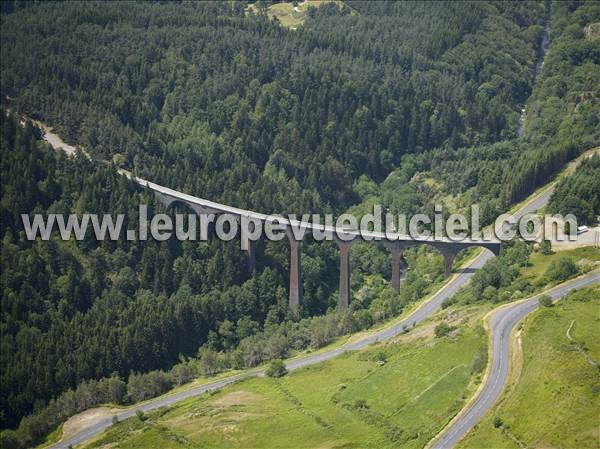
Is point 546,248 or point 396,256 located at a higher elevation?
point 546,248

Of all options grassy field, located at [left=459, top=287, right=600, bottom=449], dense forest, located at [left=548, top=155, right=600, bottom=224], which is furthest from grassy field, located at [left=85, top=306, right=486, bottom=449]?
dense forest, located at [left=548, top=155, right=600, bottom=224]

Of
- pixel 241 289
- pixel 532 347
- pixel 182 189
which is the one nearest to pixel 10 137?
pixel 182 189

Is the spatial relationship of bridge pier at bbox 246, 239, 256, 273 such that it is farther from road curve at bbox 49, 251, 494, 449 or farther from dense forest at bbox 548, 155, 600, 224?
dense forest at bbox 548, 155, 600, 224

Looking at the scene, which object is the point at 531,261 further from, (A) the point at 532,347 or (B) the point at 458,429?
(B) the point at 458,429

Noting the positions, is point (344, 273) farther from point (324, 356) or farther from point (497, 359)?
point (497, 359)

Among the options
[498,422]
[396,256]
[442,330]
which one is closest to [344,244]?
[396,256]

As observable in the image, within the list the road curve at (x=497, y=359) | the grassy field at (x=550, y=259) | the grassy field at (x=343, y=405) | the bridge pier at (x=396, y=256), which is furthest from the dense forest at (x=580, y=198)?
the grassy field at (x=343, y=405)

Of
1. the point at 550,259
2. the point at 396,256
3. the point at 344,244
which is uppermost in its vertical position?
the point at 550,259

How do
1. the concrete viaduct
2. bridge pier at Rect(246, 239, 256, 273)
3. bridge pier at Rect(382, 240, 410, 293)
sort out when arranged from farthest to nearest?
bridge pier at Rect(246, 239, 256, 273), bridge pier at Rect(382, 240, 410, 293), the concrete viaduct
